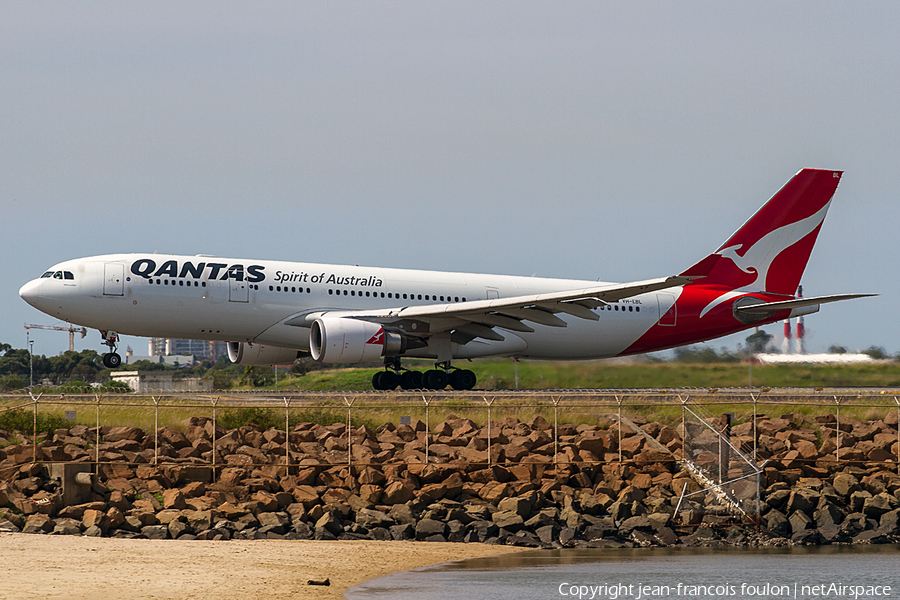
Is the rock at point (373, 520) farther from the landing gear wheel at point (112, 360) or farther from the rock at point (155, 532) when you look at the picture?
the landing gear wheel at point (112, 360)

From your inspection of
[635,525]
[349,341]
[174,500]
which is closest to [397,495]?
[174,500]

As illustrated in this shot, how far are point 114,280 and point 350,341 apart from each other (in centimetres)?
685

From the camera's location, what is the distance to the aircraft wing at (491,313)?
30.7m

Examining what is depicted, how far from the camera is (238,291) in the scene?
1251 inches

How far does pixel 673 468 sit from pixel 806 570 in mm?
5637

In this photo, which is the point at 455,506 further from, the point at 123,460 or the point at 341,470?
the point at 123,460

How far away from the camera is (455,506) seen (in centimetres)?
2181

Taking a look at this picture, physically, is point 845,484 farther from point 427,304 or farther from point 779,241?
point 779,241

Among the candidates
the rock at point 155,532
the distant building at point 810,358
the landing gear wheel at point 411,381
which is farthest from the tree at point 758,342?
the rock at point 155,532

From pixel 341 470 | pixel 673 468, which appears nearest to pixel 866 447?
pixel 673 468

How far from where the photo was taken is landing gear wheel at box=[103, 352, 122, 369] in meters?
32.3

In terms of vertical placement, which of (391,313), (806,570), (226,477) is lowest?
(806,570)

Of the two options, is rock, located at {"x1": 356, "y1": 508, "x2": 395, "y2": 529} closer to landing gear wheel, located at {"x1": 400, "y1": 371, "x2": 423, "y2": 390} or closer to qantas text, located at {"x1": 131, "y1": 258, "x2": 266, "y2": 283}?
landing gear wheel, located at {"x1": 400, "y1": 371, "x2": 423, "y2": 390}

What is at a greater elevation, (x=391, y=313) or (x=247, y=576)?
(x=391, y=313)
